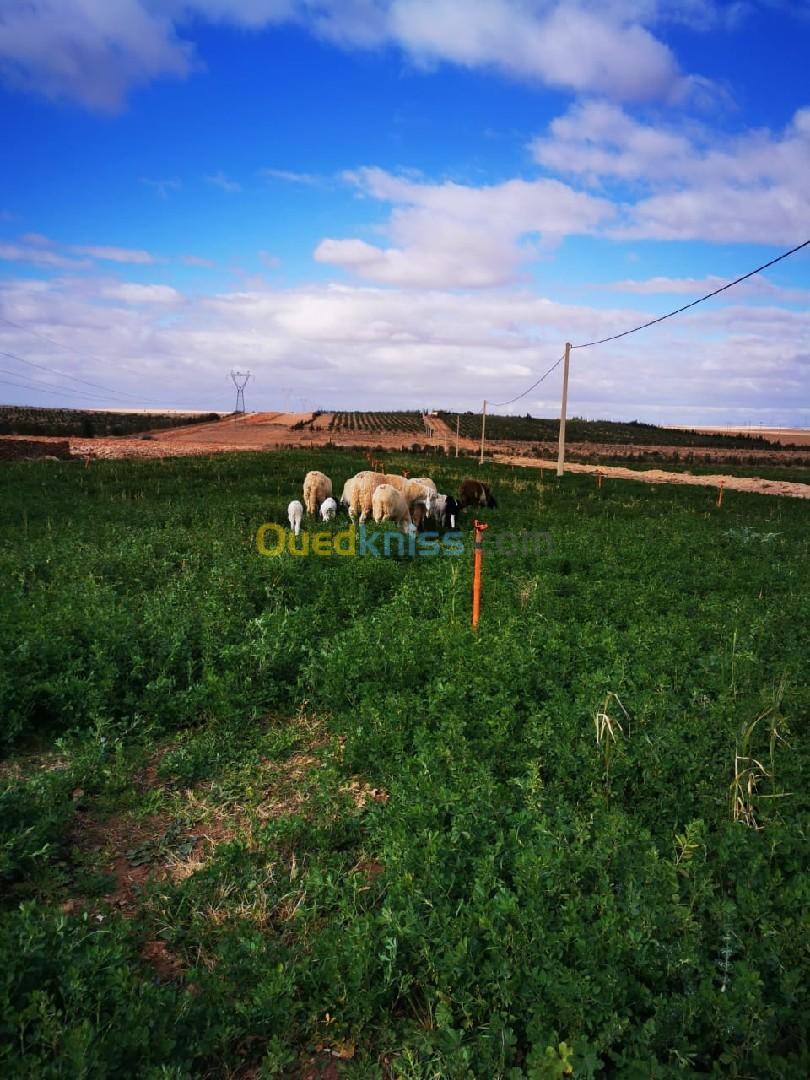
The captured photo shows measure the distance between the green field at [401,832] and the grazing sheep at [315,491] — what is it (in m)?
7.78

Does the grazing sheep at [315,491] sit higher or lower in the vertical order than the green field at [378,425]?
lower

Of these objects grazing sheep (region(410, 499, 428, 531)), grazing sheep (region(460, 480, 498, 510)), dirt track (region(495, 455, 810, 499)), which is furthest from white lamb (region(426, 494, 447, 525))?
dirt track (region(495, 455, 810, 499))

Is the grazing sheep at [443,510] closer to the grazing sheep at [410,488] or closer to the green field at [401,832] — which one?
the grazing sheep at [410,488]

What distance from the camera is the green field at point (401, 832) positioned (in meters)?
2.65

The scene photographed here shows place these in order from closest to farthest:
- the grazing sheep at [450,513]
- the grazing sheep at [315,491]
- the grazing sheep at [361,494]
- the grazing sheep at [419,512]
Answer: the grazing sheep at [361,494], the grazing sheep at [419,512], the grazing sheep at [315,491], the grazing sheep at [450,513]

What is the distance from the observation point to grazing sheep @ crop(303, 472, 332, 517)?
54.0ft

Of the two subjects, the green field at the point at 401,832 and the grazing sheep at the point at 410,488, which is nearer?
the green field at the point at 401,832

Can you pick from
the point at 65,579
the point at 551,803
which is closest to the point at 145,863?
the point at 551,803

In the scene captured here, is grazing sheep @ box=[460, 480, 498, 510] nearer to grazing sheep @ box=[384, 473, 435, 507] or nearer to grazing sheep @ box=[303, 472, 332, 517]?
grazing sheep @ box=[384, 473, 435, 507]

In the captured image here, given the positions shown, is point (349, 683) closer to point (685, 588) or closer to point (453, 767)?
point (453, 767)

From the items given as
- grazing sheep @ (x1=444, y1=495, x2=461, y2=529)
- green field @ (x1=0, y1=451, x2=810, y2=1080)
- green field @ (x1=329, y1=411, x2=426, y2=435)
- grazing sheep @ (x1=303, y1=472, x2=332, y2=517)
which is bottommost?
green field @ (x1=0, y1=451, x2=810, y2=1080)

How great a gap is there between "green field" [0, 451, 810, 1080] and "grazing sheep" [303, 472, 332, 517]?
25.5 ft

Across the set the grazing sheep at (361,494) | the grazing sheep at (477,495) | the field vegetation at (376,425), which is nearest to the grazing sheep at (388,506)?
the grazing sheep at (361,494)

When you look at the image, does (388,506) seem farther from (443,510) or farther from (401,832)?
(401,832)
